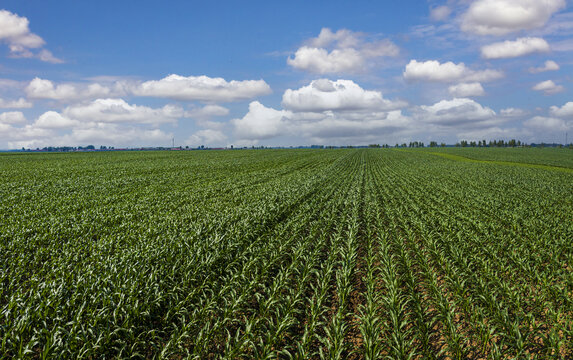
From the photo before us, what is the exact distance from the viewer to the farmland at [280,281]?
5695mm

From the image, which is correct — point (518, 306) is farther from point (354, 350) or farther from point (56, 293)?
point (56, 293)

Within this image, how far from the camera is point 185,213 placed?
15570 millimetres

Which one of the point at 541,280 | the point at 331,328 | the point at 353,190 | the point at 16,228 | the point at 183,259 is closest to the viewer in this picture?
the point at 331,328

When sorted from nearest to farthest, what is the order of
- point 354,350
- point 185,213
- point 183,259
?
point 354,350, point 183,259, point 185,213

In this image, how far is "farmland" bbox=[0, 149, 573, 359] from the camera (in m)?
5.70

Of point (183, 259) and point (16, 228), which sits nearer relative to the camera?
point (183, 259)

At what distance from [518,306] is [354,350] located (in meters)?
4.28

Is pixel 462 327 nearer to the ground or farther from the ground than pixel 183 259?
nearer to the ground

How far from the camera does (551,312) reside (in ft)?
21.5

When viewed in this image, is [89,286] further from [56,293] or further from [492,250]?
[492,250]

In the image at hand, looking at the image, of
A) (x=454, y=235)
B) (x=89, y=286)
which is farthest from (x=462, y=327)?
(x=89, y=286)

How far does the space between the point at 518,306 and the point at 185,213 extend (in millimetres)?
14046

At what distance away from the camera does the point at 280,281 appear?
25.7ft

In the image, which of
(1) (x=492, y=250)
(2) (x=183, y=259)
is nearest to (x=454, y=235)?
(1) (x=492, y=250)
